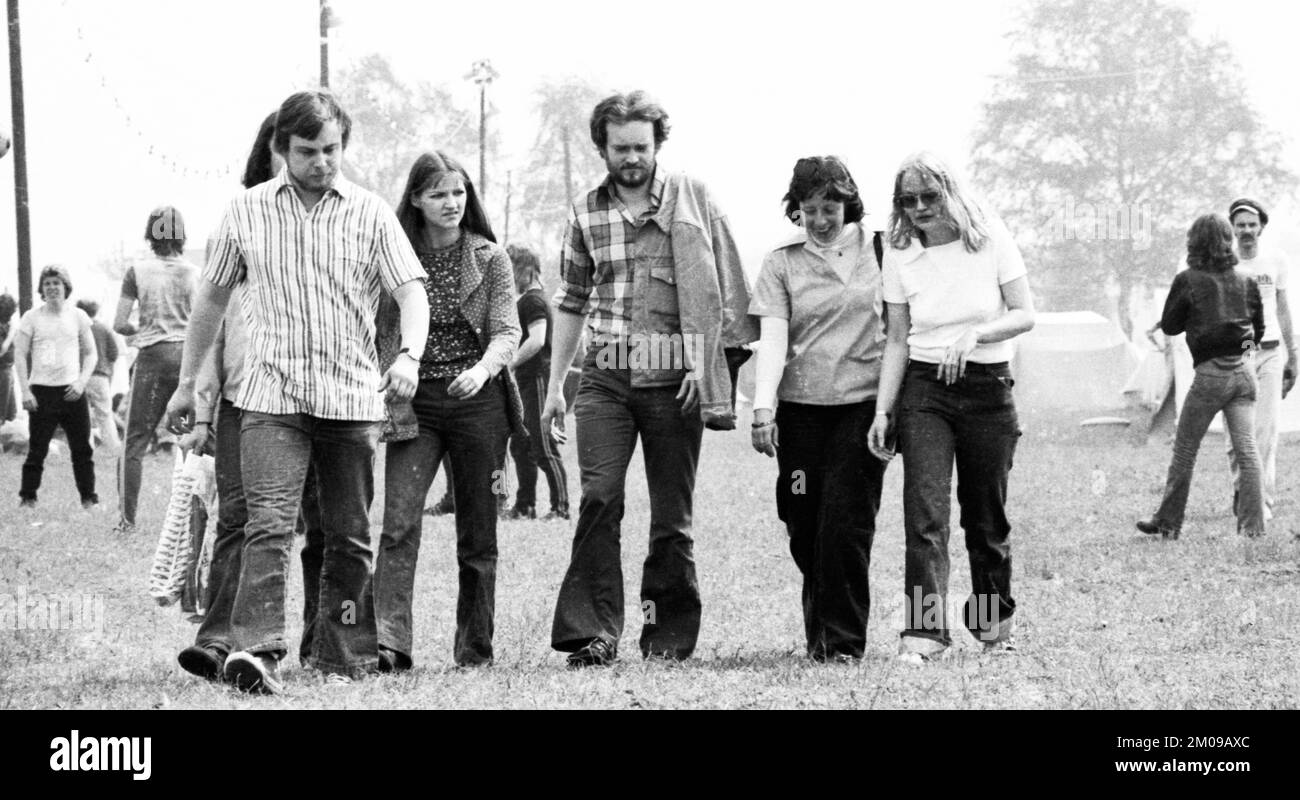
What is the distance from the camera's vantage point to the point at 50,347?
Answer: 14.2m

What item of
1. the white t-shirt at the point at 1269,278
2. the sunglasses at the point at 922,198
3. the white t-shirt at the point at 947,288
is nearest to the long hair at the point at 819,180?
the sunglasses at the point at 922,198

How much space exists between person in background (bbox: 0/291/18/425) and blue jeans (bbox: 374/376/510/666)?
45.7 feet

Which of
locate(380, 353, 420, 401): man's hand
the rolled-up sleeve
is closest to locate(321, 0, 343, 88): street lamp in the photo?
the rolled-up sleeve

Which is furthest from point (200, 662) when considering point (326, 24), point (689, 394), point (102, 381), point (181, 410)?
point (326, 24)

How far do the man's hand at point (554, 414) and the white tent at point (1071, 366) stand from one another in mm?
25981

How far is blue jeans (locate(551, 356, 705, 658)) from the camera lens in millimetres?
6527

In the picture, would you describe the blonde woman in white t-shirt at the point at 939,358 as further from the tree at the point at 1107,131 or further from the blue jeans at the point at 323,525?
the tree at the point at 1107,131

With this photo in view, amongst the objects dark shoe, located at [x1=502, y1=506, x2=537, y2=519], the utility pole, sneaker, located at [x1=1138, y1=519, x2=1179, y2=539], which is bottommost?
dark shoe, located at [x1=502, y1=506, x2=537, y2=519]

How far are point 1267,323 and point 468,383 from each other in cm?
656

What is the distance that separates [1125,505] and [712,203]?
7.84m

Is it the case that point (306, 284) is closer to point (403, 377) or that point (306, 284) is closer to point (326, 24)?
point (403, 377)

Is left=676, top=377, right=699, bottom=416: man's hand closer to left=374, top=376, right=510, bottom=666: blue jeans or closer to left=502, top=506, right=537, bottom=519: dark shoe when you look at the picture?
left=374, top=376, right=510, bottom=666: blue jeans

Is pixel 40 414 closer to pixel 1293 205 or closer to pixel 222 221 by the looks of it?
pixel 222 221

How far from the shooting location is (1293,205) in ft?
161
